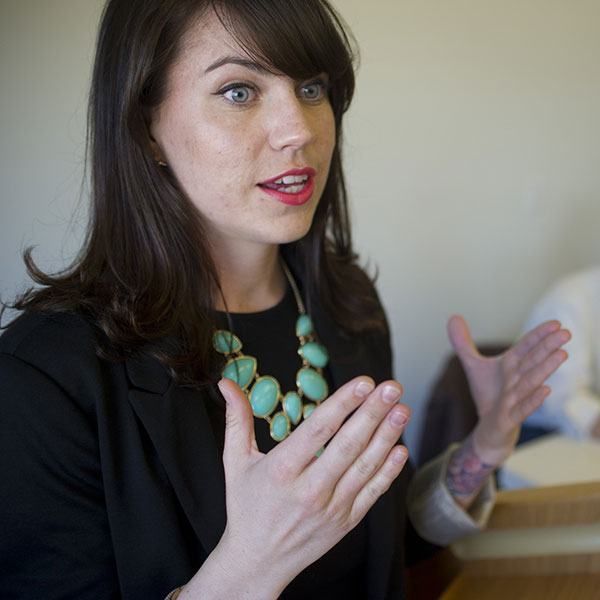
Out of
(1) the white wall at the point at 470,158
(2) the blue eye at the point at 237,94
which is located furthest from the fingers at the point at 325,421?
(1) the white wall at the point at 470,158

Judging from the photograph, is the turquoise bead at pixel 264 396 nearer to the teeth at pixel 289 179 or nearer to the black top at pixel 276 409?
the black top at pixel 276 409

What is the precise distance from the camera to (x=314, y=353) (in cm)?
122

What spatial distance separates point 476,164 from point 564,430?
3.34 ft

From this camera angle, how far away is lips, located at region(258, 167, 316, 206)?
3.43 ft

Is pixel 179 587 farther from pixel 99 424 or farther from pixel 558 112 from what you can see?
pixel 558 112

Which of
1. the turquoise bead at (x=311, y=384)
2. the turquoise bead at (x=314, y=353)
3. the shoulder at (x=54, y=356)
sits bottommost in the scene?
the turquoise bead at (x=311, y=384)

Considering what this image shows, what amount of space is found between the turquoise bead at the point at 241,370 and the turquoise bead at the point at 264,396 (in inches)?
0.7

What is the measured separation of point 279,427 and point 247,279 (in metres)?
0.29

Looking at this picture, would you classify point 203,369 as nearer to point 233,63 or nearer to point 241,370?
point 241,370

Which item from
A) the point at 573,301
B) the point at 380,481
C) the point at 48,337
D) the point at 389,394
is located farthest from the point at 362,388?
the point at 573,301

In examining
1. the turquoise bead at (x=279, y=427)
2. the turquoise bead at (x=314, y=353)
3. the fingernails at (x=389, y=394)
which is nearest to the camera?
the fingernails at (x=389, y=394)

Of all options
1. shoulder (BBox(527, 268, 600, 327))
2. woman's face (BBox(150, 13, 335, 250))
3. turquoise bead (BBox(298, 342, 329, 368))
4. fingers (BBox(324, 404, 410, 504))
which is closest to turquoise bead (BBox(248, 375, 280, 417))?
turquoise bead (BBox(298, 342, 329, 368))

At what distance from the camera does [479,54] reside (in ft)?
7.54

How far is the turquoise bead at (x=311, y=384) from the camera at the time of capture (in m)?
1.16
